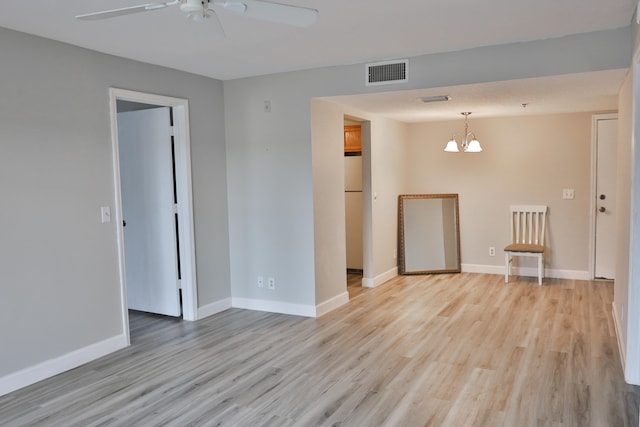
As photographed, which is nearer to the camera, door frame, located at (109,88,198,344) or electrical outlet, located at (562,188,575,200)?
door frame, located at (109,88,198,344)

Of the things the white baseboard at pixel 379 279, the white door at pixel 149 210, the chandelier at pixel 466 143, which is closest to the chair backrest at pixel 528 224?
the chandelier at pixel 466 143

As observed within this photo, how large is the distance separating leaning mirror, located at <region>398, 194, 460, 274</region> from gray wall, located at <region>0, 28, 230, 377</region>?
3.81 metres

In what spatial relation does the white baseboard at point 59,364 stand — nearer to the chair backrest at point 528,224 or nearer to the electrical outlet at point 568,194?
the chair backrest at point 528,224

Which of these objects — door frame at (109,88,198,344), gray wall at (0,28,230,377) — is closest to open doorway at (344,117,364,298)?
door frame at (109,88,198,344)

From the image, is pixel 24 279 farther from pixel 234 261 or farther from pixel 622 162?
pixel 622 162

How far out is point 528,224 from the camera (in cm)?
621

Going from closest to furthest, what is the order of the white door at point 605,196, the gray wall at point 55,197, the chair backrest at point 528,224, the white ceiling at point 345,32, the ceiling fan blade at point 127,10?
the ceiling fan blade at point 127,10, the white ceiling at point 345,32, the gray wall at point 55,197, the white door at point 605,196, the chair backrest at point 528,224

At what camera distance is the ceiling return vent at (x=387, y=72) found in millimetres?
3990

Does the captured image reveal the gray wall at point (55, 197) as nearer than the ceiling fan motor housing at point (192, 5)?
Answer: No

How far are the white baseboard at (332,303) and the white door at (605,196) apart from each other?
3217 millimetres

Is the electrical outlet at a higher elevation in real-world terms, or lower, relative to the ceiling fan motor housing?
lower

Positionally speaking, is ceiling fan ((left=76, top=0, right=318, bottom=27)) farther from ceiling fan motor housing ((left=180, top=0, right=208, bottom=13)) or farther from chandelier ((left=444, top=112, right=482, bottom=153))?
chandelier ((left=444, top=112, right=482, bottom=153))

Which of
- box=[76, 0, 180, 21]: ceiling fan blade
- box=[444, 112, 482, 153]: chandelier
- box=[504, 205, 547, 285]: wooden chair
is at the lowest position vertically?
box=[504, 205, 547, 285]: wooden chair

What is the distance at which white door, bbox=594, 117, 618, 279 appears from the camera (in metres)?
5.71
